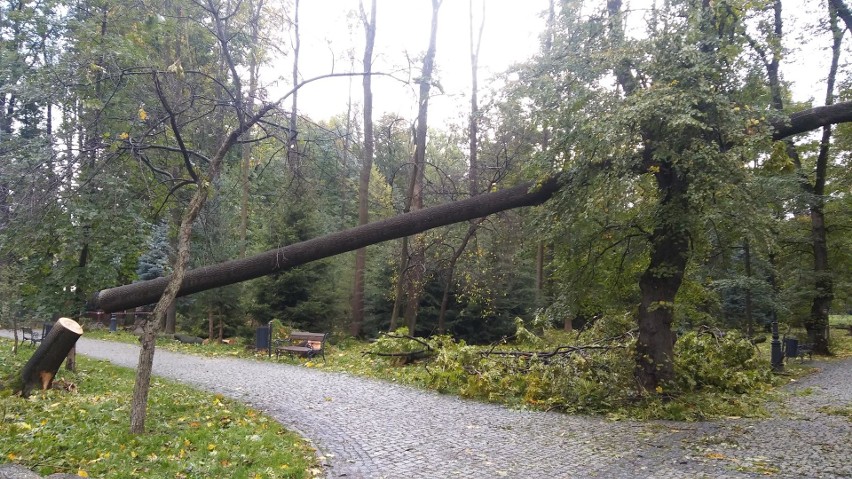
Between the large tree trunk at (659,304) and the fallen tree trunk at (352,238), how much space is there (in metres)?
1.85

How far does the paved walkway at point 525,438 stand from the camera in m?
5.21

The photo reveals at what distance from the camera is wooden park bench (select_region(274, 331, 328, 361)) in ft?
46.2

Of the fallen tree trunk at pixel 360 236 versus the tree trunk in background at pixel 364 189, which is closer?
the fallen tree trunk at pixel 360 236

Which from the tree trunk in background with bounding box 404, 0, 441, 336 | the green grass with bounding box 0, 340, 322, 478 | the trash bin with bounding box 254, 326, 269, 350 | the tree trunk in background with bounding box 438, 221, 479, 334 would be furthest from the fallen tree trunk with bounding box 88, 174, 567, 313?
the tree trunk in background with bounding box 404, 0, 441, 336

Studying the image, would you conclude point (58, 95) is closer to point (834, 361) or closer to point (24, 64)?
point (24, 64)

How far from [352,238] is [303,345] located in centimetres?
744

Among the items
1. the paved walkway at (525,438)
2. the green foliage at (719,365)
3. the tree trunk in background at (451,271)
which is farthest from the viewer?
the tree trunk in background at (451,271)

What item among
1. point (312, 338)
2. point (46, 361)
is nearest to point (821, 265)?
point (312, 338)

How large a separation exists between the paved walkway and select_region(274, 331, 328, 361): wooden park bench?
402 centimetres

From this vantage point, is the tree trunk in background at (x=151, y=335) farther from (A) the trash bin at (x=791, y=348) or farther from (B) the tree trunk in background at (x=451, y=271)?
(A) the trash bin at (x=791, y=348)

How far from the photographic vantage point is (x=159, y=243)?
70.3 feet

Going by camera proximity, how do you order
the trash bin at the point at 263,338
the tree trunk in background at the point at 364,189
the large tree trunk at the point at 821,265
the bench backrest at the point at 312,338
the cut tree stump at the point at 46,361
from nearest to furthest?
A: the cut tree stump at the point at 46,361, the bench backrest at the point at 312,338, the trash bin at the point at 263,338, the large tree trunk at the point at 821,265, the tree trunk in background at the point at 364,189

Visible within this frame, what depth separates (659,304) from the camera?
836 cm

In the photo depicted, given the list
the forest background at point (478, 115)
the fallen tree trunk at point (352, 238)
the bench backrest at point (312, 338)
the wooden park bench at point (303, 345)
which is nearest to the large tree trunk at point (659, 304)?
the forest background at point (478, 115)
